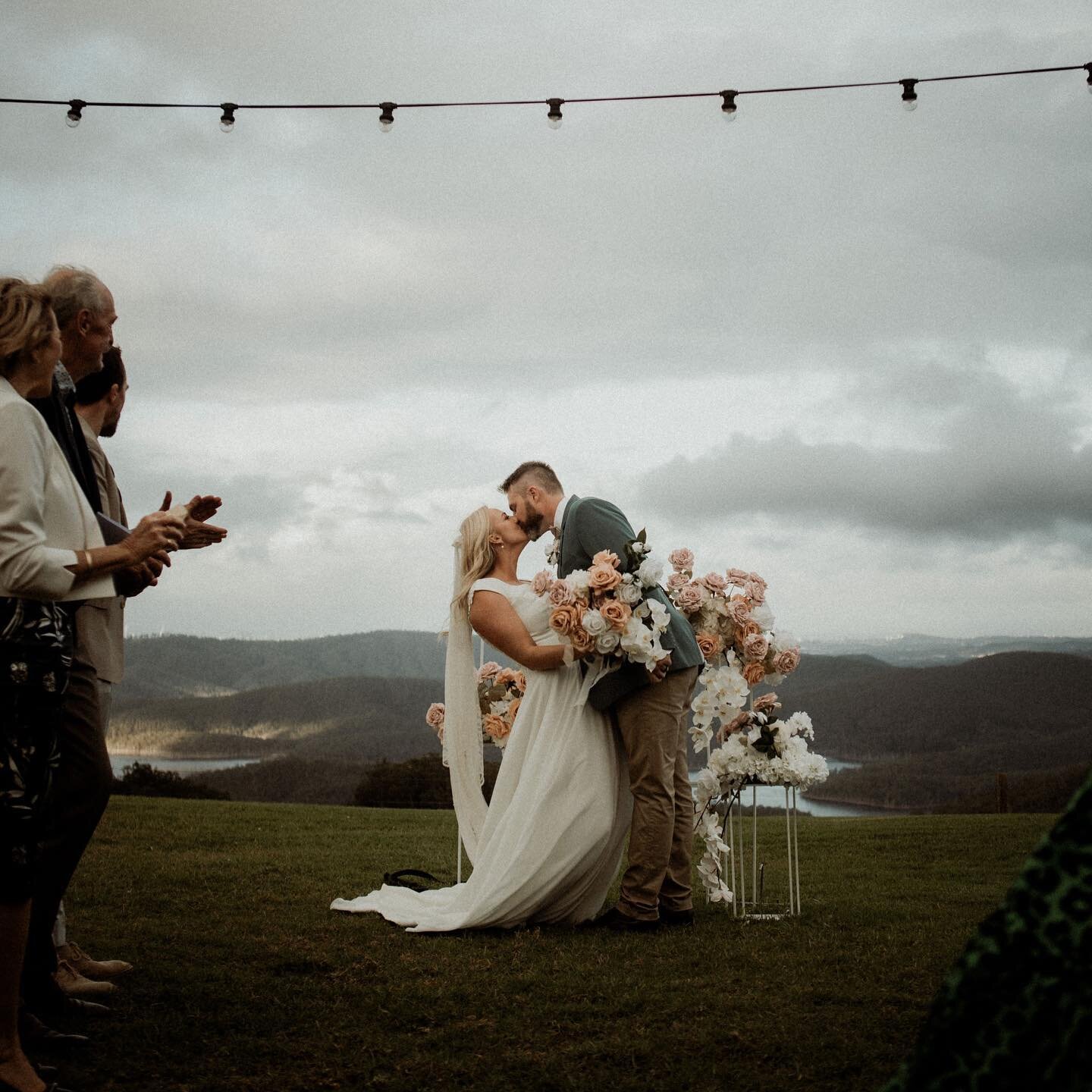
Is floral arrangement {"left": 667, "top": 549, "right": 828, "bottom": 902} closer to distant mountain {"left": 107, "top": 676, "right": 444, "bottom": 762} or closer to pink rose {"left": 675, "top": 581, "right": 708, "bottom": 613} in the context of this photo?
pink rose {"left": 675, "top": 581, "right": 708, "bottom": 613}

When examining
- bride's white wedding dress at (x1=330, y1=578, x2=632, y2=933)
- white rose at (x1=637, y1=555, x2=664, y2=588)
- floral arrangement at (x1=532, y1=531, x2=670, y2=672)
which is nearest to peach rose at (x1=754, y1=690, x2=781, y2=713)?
bride's white wedding dress at (x1=330, y1=578, x2=632, y2=933)

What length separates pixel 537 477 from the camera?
6957 millimetres

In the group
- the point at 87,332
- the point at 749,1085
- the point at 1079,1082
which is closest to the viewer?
the point at 1079,1082

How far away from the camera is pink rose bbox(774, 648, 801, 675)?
266 inches

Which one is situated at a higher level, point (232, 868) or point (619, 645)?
point (619, 645)

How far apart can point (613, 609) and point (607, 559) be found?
0.32 metres

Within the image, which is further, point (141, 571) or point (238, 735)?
point (238, 735)

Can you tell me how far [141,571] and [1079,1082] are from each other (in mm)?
3163

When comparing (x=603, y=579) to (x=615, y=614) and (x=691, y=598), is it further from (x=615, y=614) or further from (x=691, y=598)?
(x=691, y=598)

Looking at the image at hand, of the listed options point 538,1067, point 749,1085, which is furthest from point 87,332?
point 749,1085

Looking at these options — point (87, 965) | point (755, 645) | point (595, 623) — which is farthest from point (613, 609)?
point (87, 965)

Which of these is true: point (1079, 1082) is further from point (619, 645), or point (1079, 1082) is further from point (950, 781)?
point (950, 781)

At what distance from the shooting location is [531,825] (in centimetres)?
614

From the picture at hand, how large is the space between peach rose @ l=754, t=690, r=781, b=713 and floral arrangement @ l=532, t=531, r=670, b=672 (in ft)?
3.55
